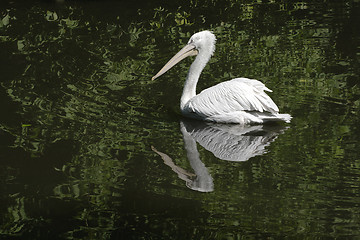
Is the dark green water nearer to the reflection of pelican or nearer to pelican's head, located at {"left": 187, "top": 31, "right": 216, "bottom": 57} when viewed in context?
the reflection of pelican

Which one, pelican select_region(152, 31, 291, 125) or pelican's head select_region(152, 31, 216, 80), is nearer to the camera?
pelican select_region(152, 31, 291, 125)

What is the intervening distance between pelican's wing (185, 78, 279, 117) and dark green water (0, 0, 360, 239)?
0.19 m

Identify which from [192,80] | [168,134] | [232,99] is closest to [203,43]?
[192,80]

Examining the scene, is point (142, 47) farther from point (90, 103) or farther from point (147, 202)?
point (147, 202)

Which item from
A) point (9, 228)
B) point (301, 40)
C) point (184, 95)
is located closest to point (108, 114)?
point (184, 95)

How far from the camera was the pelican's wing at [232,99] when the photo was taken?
6371 mm

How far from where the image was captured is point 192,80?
6.96m

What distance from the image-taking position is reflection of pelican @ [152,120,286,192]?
536 centimetres

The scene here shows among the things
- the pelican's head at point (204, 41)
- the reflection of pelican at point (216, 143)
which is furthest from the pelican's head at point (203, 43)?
the reflection of pelican at point (216, 143)

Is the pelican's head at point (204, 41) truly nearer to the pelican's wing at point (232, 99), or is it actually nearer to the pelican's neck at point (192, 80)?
the pelican's neck at point (192, 80)

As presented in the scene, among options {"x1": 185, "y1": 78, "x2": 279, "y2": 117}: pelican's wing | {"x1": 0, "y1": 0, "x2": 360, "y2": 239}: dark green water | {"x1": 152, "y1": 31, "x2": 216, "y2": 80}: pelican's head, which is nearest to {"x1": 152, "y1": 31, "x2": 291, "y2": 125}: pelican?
{"x1": 185, "y1": 78, "x2": 279, "y2": 117}: pelican's wing

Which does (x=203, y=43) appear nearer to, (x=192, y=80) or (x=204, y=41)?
(x=204, y=41)

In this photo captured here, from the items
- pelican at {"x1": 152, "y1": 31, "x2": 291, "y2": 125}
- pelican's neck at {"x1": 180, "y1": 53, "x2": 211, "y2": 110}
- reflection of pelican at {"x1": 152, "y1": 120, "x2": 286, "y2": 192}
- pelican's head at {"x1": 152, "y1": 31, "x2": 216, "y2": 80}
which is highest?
pelican's head at {"x1": 152, "y1": 31, "x2": 216, "y2": 80}

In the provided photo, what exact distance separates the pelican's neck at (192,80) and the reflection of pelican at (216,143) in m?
0.30
